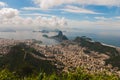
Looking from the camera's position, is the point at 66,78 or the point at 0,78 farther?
the point at 66,78

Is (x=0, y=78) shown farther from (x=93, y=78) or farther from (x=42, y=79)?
(x=93, y=78)

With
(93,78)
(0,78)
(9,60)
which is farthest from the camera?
(9,60)

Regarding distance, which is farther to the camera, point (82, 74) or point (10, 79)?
point (82, 74)

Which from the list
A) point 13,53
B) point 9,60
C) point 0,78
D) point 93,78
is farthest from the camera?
point 13,53

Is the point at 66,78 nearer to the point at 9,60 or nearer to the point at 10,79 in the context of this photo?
the point at 10,79

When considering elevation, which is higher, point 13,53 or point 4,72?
point 4,72

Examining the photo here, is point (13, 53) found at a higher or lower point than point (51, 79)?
lower

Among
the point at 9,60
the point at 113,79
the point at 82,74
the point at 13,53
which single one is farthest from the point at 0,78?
the point at 13,53

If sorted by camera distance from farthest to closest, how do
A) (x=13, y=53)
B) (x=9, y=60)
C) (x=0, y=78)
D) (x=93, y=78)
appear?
(x=13, y=53) → (x=9, y=60) → (x=93, y=78) → (x=0, y=78)

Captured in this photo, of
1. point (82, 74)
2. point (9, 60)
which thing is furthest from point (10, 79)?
point (9, 60)
